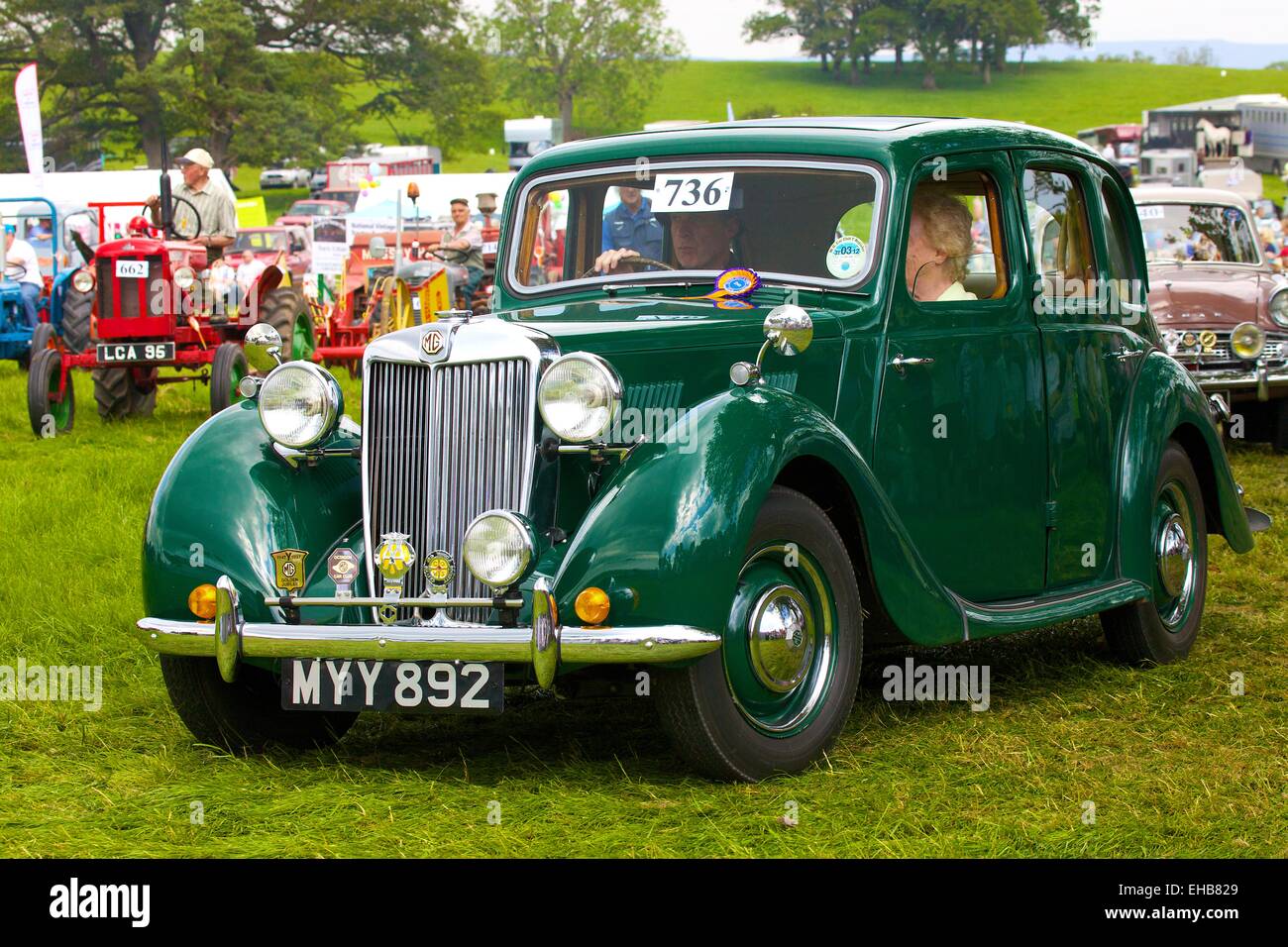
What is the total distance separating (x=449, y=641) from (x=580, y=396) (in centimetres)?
73

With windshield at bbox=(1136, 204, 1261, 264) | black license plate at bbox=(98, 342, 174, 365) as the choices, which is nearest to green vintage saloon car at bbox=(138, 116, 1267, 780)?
black license plate at bbox=(98, 342, 174, 365)

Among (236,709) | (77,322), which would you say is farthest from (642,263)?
(77,322)

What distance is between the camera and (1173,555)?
6.21 metres

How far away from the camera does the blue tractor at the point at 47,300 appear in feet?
45.0

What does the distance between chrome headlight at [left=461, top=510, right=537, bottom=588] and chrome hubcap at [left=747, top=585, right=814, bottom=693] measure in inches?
24.3

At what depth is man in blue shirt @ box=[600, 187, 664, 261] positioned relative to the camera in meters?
5.48

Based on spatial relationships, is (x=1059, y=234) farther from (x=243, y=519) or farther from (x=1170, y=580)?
(x=243, y=519)

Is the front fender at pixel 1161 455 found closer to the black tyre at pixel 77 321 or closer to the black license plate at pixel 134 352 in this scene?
the black license plate at pixel 134 352

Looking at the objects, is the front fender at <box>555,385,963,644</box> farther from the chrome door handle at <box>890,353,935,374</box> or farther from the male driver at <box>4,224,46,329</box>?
the male driver at <box>4,224,46,329</box>

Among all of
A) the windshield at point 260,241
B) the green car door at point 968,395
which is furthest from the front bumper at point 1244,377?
the windshield at point 260,241

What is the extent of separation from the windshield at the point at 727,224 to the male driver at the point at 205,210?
326 inches
